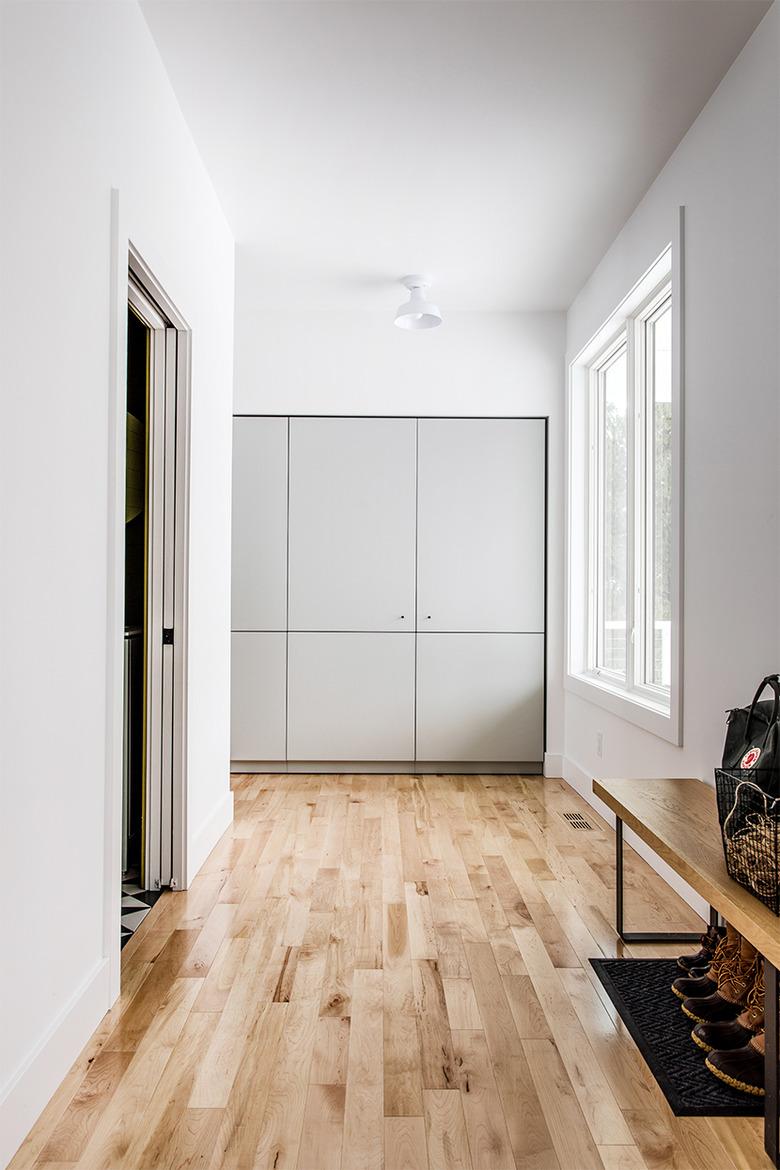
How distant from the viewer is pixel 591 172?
11.1 feet

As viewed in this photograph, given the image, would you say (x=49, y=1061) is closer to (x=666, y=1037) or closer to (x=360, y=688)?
(x=666, y=1037)

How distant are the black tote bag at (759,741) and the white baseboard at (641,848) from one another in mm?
401

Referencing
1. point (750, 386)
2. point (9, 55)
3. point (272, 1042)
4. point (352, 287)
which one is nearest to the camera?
point (9, 55)

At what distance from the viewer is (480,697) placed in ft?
16.9

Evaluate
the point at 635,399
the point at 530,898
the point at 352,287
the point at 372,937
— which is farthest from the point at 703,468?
the point at 352,287

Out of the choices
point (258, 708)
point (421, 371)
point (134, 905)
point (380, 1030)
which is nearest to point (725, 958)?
point (380, 1030)

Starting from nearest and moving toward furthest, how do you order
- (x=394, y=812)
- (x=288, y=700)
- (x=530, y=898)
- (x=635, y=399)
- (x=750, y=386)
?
1. (x=750, y=386)
2. (x=530, y=898)
3. (x=635, y=399)
4. (x=394, y=812)
5. (x=288, y=700)

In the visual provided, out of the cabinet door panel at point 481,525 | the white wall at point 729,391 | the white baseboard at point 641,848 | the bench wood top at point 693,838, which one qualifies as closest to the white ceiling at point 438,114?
the white wall at point 729,391

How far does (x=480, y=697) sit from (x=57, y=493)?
3.65m

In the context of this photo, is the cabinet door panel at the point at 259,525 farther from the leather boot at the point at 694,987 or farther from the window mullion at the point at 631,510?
the leather boot at the point at 694,987

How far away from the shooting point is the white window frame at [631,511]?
10.3ft

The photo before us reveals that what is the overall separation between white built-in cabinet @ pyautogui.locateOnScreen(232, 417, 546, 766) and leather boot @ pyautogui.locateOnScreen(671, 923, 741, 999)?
286cm

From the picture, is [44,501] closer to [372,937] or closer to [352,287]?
[372,937]

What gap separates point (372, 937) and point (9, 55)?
7.95 ft
